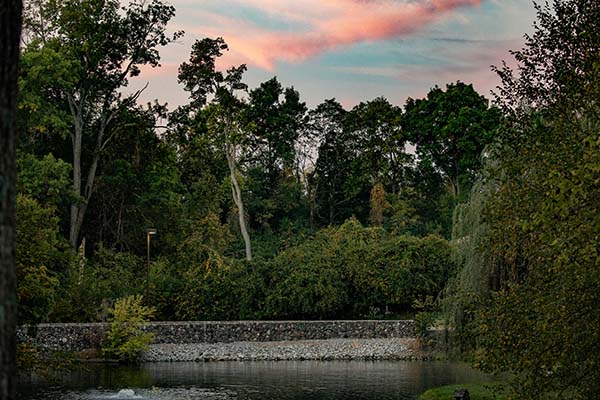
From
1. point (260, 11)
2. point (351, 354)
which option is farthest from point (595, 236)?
point (260, 11)

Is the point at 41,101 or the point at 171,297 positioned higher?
the point at 41,101

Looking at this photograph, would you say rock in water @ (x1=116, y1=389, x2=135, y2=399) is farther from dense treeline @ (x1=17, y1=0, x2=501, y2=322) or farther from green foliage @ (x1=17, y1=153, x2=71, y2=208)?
green foliage @ (x1=17, y1=153, x2=71, y2=208)

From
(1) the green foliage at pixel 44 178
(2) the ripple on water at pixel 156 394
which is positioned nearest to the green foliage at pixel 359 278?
(1) the green foliage at pixel 44 178

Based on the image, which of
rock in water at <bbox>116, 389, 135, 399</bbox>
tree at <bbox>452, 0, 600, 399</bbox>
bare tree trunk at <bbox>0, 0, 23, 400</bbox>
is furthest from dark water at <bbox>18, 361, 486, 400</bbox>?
bare tree trunk at <bbox>0, 0, 23, 400</bbox>

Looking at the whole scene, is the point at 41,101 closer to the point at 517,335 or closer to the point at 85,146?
the point at 85,146

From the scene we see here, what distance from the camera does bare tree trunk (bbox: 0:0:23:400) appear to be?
325 cm

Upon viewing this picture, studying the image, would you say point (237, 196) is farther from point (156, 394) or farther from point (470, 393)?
point (470, 393)

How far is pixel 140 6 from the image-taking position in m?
42.5

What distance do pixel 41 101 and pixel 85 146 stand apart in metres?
4.58

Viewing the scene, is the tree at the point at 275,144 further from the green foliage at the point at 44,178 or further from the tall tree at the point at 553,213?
the tall tree at the point at 553,213

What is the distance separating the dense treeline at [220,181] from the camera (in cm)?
3784

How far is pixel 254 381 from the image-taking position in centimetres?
2562

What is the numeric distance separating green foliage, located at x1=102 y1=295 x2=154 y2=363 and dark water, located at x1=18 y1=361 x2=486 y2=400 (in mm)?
860

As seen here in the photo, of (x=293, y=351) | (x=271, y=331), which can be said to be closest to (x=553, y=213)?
(x=293, y=351)
